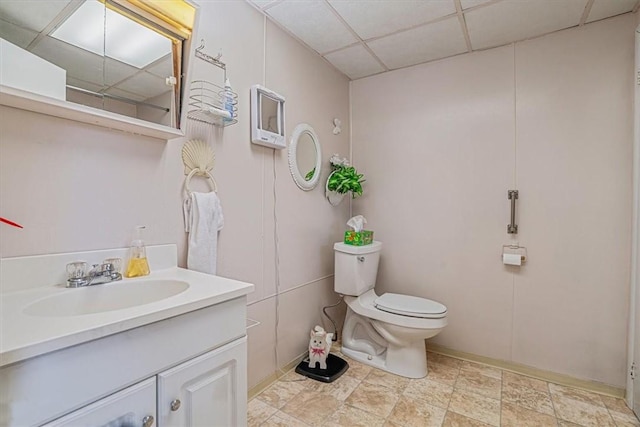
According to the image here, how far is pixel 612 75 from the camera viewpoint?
1.79 metres

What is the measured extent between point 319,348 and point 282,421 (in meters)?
0.51

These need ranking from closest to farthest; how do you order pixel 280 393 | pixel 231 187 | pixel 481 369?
pixel 231 187 → pixel 280 393 → pixel 481 369

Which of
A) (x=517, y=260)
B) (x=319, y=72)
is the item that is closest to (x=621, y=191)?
(x=517, y=260)

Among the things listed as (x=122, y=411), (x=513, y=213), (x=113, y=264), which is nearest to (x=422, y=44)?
(x=513, y=213)

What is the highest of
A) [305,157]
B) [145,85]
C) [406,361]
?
[145,85]

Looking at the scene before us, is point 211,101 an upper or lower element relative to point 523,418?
upper

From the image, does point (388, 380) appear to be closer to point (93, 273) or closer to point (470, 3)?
point (93, 273)

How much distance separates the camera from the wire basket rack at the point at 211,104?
1407mm

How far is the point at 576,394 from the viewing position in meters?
1.78

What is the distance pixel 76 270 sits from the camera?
3.31ft

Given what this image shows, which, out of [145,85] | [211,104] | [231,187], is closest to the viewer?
[145,85]

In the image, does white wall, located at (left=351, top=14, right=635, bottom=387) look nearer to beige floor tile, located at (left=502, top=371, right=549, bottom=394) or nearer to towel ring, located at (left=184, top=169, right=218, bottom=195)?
beige floor tile, located at (left=502, top=371, right=549, bottom=394)

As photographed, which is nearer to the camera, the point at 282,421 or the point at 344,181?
the point at 282,421

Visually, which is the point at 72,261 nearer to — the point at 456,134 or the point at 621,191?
the point at 456,134
